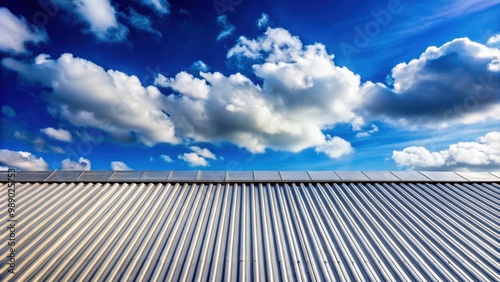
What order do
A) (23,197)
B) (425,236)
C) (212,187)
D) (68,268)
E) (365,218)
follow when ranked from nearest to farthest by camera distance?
(68,268) < (425,236) < (365,218) < (23,197) < (212,187)

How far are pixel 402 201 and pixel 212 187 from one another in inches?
258

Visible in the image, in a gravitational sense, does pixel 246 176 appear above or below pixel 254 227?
above

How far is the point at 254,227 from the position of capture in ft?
25.0

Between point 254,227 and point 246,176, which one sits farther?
point 246,176

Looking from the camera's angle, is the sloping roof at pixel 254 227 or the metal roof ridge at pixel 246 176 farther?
the metal roof ridge at pixel 246 176

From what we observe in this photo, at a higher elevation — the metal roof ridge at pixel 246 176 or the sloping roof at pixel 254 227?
the metal roof ridge at pixel 246 176

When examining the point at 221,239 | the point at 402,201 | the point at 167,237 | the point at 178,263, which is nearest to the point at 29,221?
the point at 167,237

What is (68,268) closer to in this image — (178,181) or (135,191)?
(135,191)

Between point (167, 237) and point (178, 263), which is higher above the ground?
point (167, 237)

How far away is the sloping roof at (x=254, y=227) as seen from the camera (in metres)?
6.03

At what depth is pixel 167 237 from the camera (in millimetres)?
7156

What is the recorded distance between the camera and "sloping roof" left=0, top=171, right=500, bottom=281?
603 centimetres

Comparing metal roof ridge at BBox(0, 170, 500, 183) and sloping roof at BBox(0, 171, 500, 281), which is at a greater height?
metal roof ridge at BBox(0, 170, 500, 183)

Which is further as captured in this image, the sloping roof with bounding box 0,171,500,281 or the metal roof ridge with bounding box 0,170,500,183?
the metal roof ridge with bounding box 0,170,500,183
